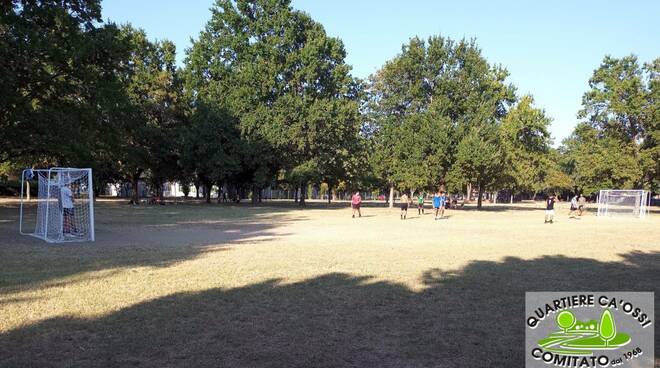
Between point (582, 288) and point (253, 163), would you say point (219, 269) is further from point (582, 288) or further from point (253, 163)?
point (253, 163)

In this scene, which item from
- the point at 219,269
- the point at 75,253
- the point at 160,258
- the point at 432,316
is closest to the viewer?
the point at 432,316

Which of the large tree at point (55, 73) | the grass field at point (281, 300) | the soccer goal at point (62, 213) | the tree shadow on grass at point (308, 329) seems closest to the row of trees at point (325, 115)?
the large tree at point (55, 73)

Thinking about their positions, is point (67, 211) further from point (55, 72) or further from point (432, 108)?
point (432, 108)

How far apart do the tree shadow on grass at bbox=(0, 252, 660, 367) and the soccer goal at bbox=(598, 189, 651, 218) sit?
1313 inches

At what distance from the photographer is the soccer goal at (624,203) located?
3704cm

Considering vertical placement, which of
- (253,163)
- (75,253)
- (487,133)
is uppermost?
(487,133)

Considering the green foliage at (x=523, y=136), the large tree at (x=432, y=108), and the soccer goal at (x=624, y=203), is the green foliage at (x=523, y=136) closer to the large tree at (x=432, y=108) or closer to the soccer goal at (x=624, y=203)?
the large tree at (x=432, y=108)

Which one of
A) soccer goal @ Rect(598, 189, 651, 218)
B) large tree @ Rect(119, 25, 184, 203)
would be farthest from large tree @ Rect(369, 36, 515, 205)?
large tree @ Rect(119, 25, 184, 203)

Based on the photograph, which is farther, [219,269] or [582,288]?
[219,269]

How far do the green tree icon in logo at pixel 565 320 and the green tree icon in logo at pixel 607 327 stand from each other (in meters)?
0.30

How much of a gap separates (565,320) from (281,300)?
150 inches

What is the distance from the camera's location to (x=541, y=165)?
55844 mm

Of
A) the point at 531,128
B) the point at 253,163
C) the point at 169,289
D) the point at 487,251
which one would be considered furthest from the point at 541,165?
the point at 169,289

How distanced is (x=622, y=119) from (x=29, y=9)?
155 ft
